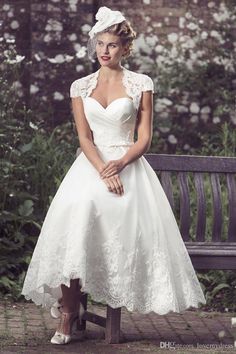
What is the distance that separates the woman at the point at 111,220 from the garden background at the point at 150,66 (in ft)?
8.13

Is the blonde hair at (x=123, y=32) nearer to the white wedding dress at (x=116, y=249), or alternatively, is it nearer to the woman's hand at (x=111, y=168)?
the white wedding dress at (x=116, y=249)

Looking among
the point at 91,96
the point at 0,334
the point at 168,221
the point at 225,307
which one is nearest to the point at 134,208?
the point at 168,221

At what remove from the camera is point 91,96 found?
19.4 feet

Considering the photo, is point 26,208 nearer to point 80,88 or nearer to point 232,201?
point 232,201

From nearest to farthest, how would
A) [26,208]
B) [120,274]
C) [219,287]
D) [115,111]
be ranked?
1. [120,274]
2. [115,111]
3. [219,287]
4. [26,208]

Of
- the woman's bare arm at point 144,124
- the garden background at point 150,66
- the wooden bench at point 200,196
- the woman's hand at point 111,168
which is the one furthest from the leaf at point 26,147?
the woman's hand at point 111,168

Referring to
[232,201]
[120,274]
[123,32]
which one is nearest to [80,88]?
[123,32]

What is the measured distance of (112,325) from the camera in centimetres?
586

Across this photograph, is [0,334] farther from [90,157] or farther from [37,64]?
[37,64]

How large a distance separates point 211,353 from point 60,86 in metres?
4.25

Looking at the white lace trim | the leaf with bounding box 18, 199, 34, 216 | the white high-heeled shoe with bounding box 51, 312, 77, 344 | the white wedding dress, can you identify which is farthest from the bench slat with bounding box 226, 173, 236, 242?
the leaf with bounding box 18, 199, 34, 216

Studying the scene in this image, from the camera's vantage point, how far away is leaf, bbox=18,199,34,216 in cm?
772

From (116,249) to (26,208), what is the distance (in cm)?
226

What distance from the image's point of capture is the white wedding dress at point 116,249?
18.3 ft
